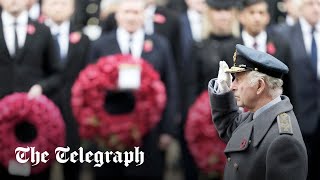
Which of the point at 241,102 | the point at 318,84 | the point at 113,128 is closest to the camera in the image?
the point at 241,102

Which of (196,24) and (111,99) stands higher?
(196,24)

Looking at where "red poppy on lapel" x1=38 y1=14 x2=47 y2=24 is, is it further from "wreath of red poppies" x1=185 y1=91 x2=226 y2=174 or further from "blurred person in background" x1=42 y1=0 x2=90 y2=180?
"wreath of red poppies" x1=185 y1=91 x2=226 y2=174

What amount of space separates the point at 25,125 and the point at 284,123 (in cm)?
380

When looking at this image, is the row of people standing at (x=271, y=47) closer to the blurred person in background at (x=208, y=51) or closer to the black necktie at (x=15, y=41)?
the blurred person in background at (x=208, y=51)

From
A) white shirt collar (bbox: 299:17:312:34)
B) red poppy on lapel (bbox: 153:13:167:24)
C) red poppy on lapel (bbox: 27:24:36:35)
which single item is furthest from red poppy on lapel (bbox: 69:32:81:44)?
white shirt collar (bbox: 299:17:312:34)

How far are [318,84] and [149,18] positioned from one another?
1.79m

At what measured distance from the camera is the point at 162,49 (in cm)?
878

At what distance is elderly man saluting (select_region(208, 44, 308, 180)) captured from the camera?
201 inches

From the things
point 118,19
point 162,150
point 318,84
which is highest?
point 118,19

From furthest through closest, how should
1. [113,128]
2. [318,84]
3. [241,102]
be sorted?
[318,84], [113,128], [241,102]

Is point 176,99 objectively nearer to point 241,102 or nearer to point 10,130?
point 10,130

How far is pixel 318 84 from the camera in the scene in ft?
30.4

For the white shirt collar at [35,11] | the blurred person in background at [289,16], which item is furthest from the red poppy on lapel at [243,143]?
the white shirt collar at [35,11]

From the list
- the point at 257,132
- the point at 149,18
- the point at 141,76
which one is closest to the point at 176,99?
the point at 141,76
